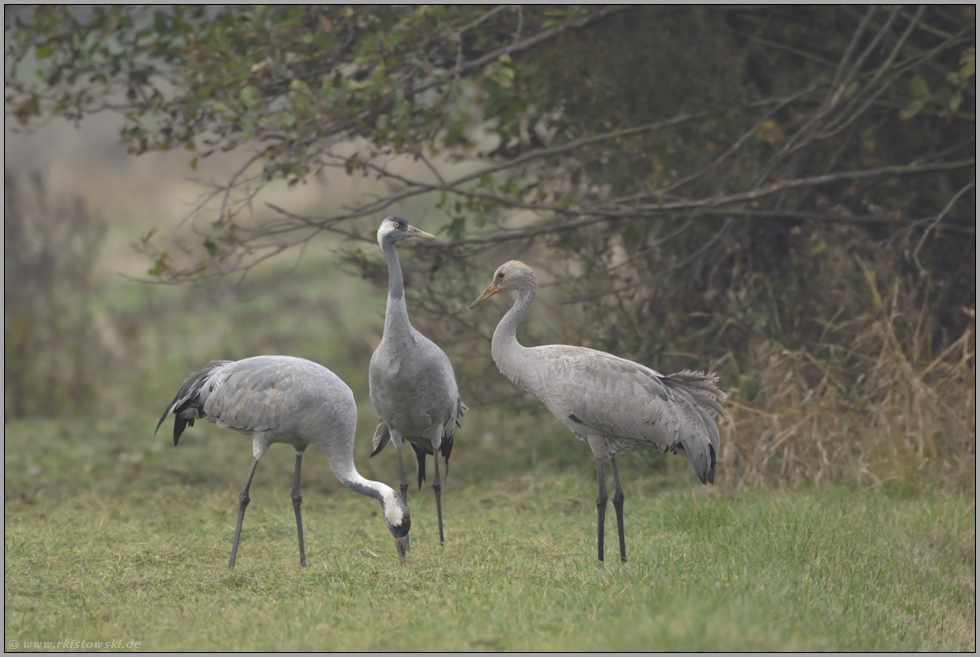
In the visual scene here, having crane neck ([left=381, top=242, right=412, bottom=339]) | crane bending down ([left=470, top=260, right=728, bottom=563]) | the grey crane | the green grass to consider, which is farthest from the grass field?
crane neck ([left=381, top=242, right=412, bottom=339])

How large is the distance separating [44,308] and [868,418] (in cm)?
854

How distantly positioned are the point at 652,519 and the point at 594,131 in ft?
Result: 10.8

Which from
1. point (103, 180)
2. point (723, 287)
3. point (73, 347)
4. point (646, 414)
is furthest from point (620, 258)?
point (103, 180)

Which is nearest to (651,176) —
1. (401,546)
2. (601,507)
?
(601,507)

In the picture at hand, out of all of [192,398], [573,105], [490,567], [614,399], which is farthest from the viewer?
[573,105]

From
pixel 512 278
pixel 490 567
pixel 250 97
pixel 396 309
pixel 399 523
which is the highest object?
pixel 250 97

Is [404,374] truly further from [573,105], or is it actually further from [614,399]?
[573,105]

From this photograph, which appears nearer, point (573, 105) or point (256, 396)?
point (256, 396)

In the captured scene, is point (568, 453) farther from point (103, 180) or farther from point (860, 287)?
point (103, 180)

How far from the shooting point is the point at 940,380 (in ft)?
26.8

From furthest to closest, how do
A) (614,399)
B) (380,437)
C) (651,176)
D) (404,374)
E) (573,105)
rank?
1. (573,105)
2. (651,176)
3. (380,437)
4. (404,374)
5. (614,399)

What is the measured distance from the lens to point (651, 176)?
8.98 meters

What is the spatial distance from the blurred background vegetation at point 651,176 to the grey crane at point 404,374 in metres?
1.31

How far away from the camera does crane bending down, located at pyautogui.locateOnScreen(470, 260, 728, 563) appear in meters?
6.17
